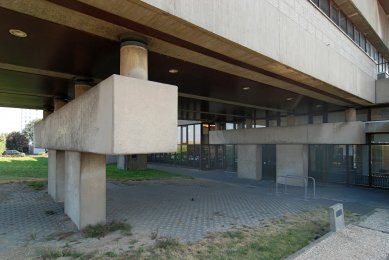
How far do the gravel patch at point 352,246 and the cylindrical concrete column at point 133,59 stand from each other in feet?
15.8

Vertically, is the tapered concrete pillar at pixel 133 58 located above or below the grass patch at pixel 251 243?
above

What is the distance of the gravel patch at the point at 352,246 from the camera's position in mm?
5734

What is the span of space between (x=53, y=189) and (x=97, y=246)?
6.40 meters

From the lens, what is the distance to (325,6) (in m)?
10.7

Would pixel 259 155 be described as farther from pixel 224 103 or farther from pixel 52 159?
pixel 52 159

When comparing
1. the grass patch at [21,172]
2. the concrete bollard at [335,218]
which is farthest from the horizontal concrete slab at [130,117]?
the grass patch at [21,172]

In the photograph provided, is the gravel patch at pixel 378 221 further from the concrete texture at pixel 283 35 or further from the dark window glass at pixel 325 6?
the dark window glass at pixel 325 6

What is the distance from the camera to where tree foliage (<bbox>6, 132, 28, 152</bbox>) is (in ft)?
191

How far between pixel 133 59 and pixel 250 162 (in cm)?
1481

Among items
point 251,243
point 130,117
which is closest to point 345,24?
point 251,243

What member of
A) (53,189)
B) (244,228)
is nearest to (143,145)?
(244,228)

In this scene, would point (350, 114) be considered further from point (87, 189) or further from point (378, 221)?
point (87, 189)

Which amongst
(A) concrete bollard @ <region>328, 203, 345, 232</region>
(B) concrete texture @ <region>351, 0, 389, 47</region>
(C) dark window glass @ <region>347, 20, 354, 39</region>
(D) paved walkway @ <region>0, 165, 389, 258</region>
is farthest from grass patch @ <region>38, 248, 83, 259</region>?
(C) dark window glass @ <region>347, 20, 354, 39</region>

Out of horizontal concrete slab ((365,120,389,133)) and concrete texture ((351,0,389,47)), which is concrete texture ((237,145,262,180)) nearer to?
horizontal concrete slab ((365,120,389,133))
